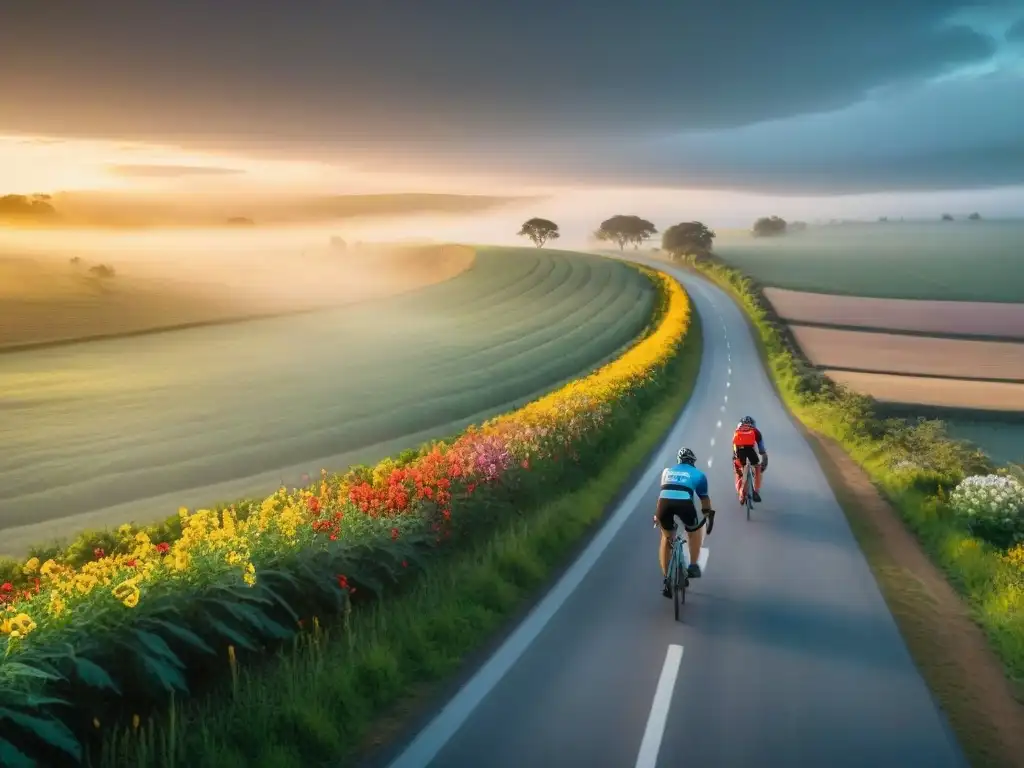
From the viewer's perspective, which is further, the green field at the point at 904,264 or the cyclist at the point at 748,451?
the green field at the point at 904,264

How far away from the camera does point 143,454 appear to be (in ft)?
76.2

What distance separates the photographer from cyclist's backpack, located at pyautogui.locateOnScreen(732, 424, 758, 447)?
14.9m

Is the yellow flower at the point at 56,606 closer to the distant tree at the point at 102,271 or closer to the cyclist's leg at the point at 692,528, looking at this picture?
the cyclist's leg at the point at 692,528

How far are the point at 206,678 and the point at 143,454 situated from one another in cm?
1859

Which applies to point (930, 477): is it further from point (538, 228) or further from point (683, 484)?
point (538, 228)

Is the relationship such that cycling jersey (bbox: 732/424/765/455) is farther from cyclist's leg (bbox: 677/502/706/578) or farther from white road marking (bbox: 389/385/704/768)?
cyclist's leg (bbox: 677/502/706/578)

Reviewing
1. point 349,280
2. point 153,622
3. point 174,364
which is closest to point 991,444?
point 153,622

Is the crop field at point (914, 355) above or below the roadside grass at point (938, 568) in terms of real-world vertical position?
above

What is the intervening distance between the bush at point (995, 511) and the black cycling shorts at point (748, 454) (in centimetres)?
349

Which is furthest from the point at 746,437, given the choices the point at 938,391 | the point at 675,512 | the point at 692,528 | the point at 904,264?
the point at 904,264

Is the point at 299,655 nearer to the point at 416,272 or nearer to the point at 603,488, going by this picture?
the point at 603,488

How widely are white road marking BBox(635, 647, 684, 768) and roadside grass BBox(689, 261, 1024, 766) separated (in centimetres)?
264

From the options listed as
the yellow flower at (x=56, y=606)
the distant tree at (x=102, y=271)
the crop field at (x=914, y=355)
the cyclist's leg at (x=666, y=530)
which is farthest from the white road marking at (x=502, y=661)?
the distant tree at (x=102, y=271)

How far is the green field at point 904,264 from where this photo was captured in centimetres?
7544
